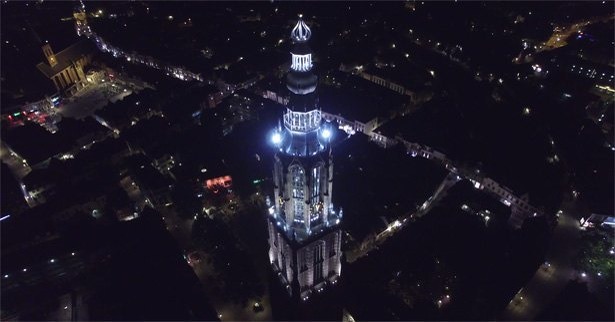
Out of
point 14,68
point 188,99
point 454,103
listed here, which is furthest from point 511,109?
point 14,68

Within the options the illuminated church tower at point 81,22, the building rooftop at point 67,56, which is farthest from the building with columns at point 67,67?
the illuminated church tower at point 81,22

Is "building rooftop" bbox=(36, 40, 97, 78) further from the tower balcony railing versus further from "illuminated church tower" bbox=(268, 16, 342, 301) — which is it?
the tower balcony railing

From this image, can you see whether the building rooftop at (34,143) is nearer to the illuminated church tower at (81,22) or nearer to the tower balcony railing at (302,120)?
the illuminated church tower at (81,22)

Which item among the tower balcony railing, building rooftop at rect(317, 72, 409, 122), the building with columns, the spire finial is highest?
the spire finial

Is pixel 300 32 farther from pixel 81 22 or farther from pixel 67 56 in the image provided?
pixel 81 22

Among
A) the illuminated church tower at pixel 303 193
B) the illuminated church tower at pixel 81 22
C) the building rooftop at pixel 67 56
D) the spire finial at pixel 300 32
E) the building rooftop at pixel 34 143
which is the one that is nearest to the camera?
the spire finial at pixel 300 32

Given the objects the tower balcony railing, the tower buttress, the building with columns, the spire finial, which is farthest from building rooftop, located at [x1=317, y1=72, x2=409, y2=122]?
the tower buttress

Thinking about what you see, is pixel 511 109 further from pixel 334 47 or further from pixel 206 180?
pixel 206 180

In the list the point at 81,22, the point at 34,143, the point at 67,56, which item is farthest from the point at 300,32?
the point at 81,22

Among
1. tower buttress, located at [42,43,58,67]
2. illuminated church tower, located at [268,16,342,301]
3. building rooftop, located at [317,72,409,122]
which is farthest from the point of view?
tower buttress, located at [42,43,58,67]
